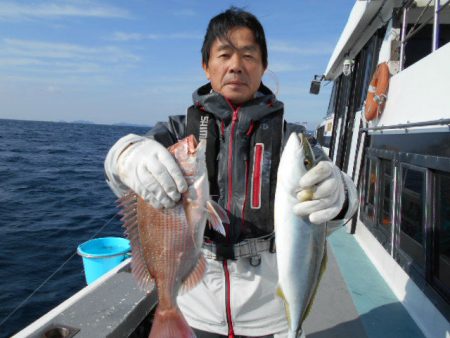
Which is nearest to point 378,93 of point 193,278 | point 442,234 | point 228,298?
point 442,234

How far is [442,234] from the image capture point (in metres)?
3.90

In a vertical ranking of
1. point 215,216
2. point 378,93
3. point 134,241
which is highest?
point 378,93

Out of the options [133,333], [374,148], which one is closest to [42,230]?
[133,333]

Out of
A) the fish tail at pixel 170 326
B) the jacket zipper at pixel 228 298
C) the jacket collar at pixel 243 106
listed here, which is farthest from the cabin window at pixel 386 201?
the fish tail at pixel 170 326

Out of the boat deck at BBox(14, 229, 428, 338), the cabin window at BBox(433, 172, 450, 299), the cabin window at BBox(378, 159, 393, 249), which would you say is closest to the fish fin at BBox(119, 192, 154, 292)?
the boat deck at BBox(14, 229, 428, 338)

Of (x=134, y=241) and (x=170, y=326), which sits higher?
(x=134, y=241)

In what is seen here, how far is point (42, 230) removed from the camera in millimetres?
11508

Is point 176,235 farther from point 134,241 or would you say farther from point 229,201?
point 229,201

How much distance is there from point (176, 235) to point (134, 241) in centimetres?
29

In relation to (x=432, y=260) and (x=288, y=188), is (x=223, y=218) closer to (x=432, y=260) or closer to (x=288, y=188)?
(x=288, y=188)

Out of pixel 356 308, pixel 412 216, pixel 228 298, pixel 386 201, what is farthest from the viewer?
pixel 386 201

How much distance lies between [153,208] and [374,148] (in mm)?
5130

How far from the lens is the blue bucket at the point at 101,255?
5324 mm

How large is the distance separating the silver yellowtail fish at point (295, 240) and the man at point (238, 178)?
0.35 m
